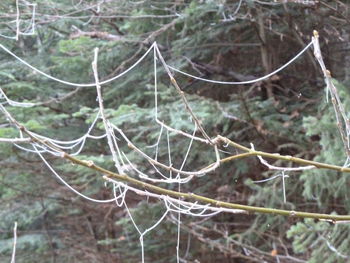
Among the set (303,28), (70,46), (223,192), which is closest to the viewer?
(70,46)

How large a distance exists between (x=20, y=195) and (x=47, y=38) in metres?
1.49

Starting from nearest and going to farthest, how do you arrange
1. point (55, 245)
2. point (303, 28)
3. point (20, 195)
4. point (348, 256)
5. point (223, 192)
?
point (348, 256) < point (303, 28) < point (223, 192) < point (20, 195) < point (55, 245)

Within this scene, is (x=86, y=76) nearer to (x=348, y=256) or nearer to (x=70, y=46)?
(x=70, y=46)

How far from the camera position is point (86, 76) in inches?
183

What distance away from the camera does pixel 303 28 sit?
413 centimetres

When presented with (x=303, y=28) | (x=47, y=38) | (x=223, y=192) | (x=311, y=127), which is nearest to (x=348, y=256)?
(x=311, y=127)

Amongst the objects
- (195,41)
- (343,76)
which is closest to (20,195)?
(195,41)

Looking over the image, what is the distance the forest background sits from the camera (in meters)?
3.60

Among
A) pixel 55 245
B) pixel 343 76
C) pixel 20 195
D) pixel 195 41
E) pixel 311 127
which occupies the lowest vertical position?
pixel 55 245

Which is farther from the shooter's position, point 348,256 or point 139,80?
point 139,80

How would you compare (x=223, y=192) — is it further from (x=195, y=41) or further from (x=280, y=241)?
(x=195, y=41)

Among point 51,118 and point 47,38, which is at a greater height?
point 47,38

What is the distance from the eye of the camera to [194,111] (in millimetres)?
3572

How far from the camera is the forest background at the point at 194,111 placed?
3602 millimetres
